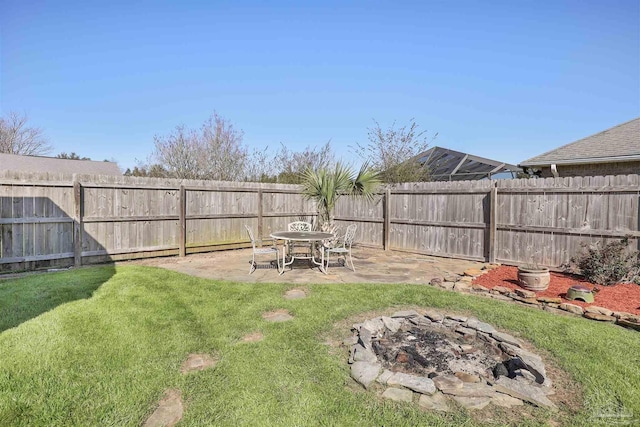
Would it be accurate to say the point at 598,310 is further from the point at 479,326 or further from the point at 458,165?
the point at 458,165

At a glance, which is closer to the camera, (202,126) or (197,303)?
(197,303)

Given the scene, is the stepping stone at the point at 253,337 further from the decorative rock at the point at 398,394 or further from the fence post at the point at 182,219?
the fence post at the point at 182,219

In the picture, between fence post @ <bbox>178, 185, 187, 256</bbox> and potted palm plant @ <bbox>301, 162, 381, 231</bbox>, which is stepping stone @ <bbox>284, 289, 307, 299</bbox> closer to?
potted palm plant @ <bbox>301, 162, 381, 231</bbox>

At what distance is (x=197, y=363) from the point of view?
2.93 meters

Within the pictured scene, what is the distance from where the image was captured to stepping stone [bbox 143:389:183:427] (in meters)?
2.13

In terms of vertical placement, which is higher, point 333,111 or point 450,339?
point 333,111

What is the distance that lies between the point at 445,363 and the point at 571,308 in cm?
253

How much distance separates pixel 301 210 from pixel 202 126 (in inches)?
307

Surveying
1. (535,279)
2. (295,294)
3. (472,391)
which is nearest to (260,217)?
(295,294)

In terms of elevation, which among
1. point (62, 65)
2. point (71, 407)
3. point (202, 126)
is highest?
point (62, 65)

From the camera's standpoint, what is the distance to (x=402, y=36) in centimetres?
948

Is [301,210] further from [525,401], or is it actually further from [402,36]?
[525,401]

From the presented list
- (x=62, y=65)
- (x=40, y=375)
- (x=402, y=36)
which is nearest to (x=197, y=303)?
(x=40, y=375)

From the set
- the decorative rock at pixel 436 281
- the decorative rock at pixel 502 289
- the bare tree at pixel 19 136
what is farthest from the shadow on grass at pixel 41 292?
the bare tree at pixel 19 136
